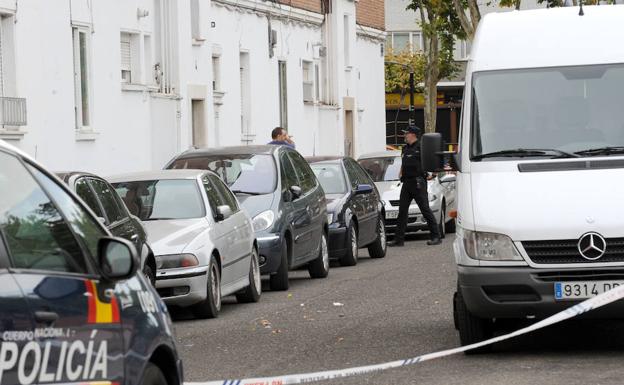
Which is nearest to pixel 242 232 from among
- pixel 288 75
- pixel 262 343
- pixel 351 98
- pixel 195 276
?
pixel 195 276

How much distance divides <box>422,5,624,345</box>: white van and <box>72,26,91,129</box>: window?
12998 millimetres

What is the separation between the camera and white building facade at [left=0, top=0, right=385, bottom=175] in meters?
22.0

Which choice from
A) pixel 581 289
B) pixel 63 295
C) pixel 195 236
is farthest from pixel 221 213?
pixel 63 295

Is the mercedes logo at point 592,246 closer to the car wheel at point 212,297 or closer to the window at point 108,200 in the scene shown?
the window at point 108,200

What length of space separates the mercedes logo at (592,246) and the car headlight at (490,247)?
42 cm

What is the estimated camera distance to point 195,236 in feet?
46.4

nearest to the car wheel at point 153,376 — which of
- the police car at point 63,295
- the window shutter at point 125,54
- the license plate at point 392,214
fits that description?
the police car at point 63,295

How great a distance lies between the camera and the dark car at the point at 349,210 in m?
20.4

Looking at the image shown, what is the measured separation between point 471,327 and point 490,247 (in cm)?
76

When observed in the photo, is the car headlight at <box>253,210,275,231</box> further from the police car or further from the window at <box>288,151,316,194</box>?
the police car

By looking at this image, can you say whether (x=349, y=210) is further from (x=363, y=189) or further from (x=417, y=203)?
(x=417, y=203)

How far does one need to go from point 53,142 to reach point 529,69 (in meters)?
12.4

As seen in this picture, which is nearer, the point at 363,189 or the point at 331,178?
the point at 363,189

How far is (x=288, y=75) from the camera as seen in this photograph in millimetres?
37062
